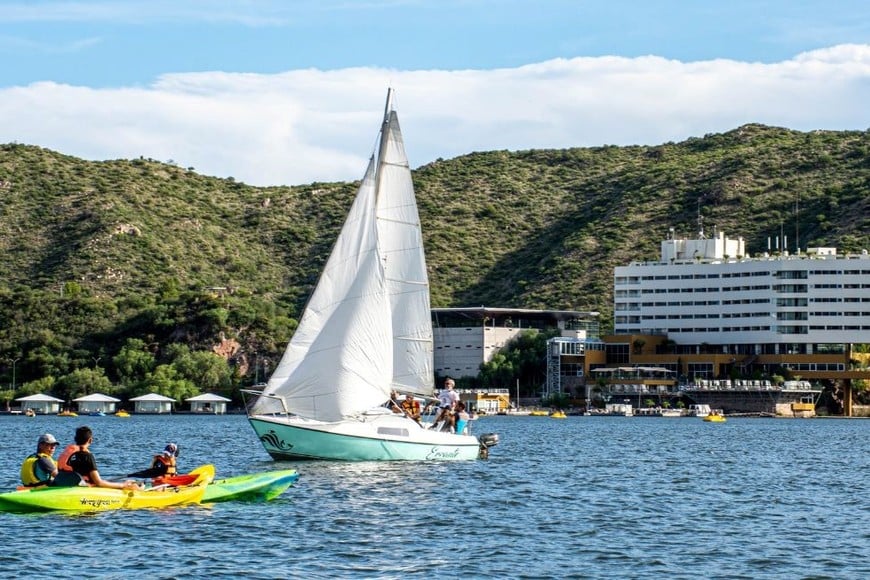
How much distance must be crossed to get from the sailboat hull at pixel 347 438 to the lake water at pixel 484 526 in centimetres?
73

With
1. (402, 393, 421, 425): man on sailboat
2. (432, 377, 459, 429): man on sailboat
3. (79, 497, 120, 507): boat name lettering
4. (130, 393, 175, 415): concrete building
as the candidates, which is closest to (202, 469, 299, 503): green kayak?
(79, 497, 120, 507): boat name lettering

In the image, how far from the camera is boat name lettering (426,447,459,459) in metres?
68.9

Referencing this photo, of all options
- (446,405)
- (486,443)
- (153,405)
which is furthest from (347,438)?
(153,405)

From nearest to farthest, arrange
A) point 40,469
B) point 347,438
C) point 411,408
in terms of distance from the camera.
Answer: point 40,469 → point 347,438 → point 411,408

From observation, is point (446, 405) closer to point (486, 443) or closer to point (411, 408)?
point (411, 408)

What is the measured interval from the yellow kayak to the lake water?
1.39 feet

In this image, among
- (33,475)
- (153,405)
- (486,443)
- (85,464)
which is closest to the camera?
(85,464)

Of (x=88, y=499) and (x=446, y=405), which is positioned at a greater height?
(x=446, y=405)

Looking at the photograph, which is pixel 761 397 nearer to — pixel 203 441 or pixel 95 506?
pixel 203 441

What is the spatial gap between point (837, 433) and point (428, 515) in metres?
91.7

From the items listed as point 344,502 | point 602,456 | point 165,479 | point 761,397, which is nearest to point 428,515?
point 344,502

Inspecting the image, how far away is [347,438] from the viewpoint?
65.7 m

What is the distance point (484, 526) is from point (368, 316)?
19.6m

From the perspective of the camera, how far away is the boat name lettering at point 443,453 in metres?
68.9
